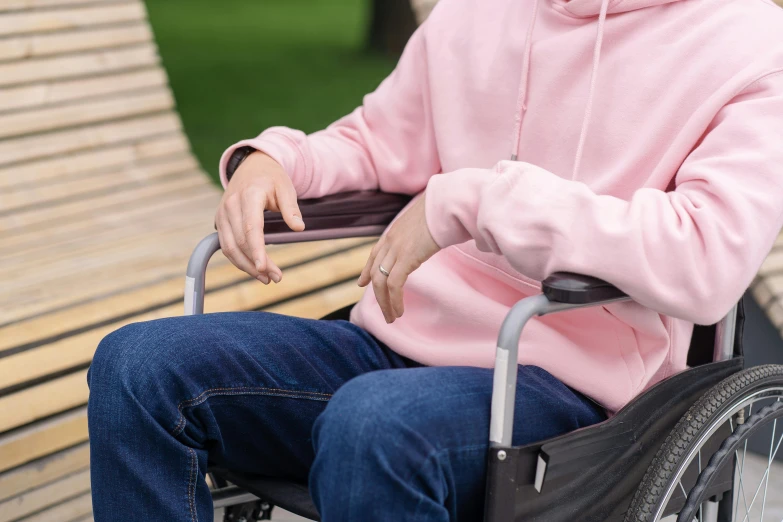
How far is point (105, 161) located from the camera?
3188 millimetres

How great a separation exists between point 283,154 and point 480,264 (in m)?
0.39

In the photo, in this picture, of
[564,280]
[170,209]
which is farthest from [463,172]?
[170,209]

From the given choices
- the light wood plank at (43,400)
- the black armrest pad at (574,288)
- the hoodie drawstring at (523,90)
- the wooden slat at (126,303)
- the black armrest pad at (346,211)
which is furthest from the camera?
the wooden slat at (126,303)

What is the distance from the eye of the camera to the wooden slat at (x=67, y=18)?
315 cm

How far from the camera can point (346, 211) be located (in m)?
1.75

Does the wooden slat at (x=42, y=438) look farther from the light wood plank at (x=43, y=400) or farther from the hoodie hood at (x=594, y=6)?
the hoodie hood at (x=594, y=6)

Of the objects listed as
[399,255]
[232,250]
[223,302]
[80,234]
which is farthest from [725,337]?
[80,234]

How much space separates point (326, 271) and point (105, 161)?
99 cm

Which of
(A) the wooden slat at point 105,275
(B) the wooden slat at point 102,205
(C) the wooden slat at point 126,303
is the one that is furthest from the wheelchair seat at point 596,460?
(B) the wooden slat at point 102,205

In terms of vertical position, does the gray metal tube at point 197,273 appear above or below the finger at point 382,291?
below

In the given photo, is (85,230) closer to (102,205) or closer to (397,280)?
(102,205)

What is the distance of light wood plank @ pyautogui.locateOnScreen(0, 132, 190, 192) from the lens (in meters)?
3.01

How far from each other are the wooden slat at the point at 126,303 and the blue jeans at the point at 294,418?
82 centimetres

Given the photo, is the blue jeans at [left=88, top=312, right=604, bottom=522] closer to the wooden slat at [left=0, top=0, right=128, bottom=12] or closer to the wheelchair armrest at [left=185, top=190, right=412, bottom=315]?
the wheelchair armrest at [left=185, top=190, right=412, bottom=315]
